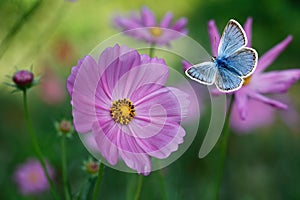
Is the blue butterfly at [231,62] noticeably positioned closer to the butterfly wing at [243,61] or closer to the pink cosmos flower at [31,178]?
the butterfly wing at [243,61]

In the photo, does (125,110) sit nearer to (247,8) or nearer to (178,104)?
(178,104)

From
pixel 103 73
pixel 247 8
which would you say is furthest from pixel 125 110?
pixel 247 8

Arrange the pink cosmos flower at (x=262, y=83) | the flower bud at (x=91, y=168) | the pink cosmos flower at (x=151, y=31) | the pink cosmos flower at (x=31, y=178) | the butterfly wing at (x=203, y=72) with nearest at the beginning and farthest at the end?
the butterfly wing at (x=203, y=72) → the flower bud at (x=91, y=168) → the pink cosmos flower at (x=262, y=83) → the pink cosmos flower at (x=151, y=31) → the pink cosmos flower at (x=31, y=178)

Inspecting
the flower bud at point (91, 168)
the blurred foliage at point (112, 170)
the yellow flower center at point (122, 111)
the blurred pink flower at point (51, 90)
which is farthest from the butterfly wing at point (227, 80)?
the blurred pink flower at point (51, 90)

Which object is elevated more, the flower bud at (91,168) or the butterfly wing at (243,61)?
the butterfly wing at (243,61)

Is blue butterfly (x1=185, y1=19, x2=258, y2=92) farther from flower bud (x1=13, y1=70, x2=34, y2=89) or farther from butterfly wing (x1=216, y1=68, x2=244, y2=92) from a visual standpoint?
flower bud (x1=13, y1=70, x2=34, y2=89)

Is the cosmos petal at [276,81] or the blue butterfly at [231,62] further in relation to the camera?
the cosmos petal at [276,81]
